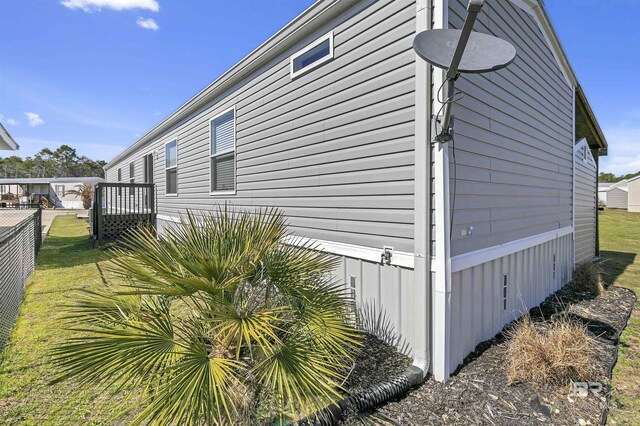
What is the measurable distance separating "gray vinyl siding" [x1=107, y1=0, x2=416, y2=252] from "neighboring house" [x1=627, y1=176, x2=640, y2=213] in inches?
1469

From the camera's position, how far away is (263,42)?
4.98 metres

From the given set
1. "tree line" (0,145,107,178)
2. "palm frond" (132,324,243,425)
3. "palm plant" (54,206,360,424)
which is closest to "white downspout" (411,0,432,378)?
"palm plant" (54,206,360,424)

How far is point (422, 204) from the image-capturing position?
2.94 metres

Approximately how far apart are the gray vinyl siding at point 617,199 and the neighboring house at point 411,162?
124 feet

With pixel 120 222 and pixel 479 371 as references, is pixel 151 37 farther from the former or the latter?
pixel 479 371

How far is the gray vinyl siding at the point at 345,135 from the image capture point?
3.18m

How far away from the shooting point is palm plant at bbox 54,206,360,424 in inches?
75.7

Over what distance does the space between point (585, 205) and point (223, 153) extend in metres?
8.35

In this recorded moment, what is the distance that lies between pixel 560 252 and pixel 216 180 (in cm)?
658

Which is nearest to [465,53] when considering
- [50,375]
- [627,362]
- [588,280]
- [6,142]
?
[627,362]

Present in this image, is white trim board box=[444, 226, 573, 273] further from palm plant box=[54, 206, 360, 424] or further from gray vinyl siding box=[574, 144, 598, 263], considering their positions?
gray vinyl siding box=[574, 144, 598, 263]

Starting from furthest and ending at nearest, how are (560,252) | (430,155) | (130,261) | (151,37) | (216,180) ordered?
(151,37)
(216,180)
(560,252)
(430,155)
(130,261)

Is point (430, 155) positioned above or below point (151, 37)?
Result: below

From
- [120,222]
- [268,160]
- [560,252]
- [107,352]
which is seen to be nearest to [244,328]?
[107,352]
